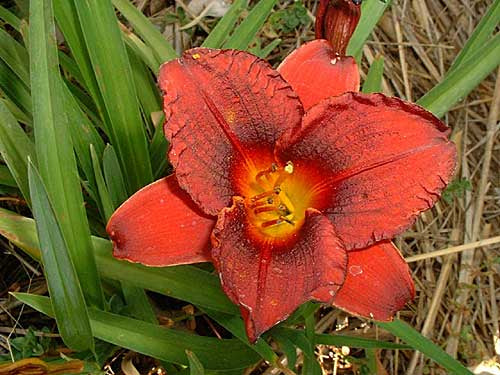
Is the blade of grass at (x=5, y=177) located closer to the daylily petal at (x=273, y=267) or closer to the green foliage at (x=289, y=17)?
the daylily petal at (x=273, y=267)

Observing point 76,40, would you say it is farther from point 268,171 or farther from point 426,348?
point 426,348

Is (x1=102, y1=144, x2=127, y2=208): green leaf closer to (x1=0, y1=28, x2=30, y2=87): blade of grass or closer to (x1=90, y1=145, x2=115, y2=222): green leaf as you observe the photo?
(x1=90, y1=145, x2=115, y2=222): green leaf

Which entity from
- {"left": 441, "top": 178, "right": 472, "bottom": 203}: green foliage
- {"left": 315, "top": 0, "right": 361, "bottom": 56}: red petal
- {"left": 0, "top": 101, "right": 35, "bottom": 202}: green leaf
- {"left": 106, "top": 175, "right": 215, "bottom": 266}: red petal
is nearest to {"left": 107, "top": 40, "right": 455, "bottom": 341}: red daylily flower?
{"left": 106, "top": 175, "right": 215, "bottom": 266}: red petal

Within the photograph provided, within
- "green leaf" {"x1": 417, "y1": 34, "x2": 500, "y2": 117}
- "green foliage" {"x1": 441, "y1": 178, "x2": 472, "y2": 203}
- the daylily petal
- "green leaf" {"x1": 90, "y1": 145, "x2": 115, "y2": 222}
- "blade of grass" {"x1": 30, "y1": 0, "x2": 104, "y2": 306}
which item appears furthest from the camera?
"green foliage" {"x1": 441, "y1": 178, "x2": 472, "y2": 203}

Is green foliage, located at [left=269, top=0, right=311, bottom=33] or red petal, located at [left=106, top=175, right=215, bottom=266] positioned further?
green foliage, located at [left=269, top=0, right=311, bottom=33]

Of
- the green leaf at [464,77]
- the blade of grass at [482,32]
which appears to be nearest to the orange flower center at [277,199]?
the green leaf at [464,77]

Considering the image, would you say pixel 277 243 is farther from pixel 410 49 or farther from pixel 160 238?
pixel 410 49

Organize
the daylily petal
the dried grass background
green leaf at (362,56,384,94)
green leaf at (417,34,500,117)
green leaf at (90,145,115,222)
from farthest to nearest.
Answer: the dried grass background < green leaf at (362,56,384,94) < green leaf at (417,34,500,117) < green leaf at (90,145,115,222) < the daylily petal

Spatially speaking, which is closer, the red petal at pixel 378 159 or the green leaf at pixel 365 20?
the red petal at pixel 378 159
